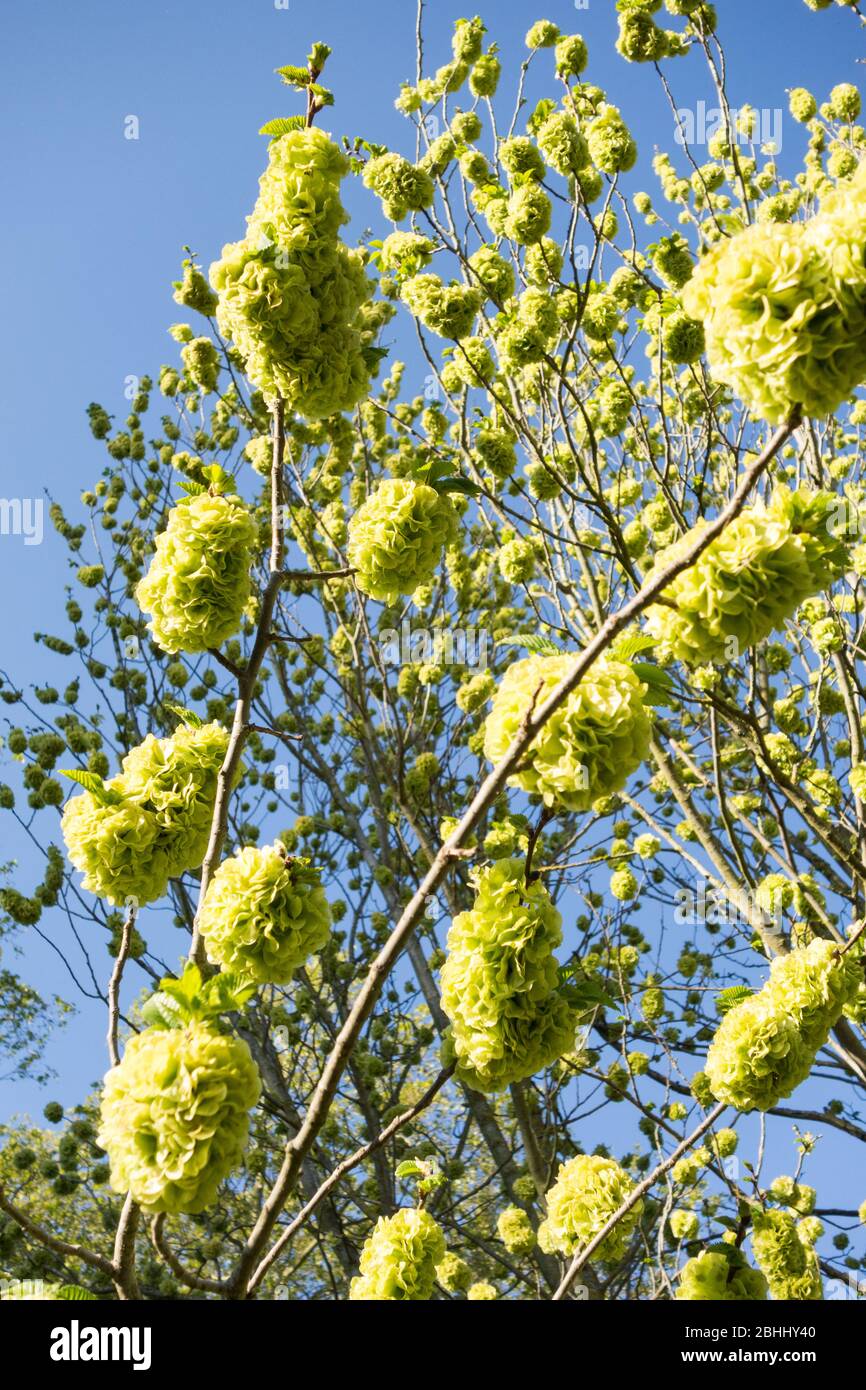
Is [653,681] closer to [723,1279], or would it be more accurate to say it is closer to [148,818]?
[148,818]

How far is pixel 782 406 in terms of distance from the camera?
1.79 metres

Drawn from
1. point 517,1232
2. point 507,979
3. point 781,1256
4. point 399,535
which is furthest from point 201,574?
point 517,1232

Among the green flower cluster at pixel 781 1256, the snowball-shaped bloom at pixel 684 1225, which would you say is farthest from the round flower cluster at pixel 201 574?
the snowball-shaped bloom at pixel 684 1225

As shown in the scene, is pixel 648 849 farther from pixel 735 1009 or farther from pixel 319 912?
pixel 319 912

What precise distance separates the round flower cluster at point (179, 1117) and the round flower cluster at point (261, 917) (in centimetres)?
48

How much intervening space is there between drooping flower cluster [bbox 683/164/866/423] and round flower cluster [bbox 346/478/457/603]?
3.80ft

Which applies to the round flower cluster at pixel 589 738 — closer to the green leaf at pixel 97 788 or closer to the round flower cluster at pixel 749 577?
the round flower cluster at pixel 749 577

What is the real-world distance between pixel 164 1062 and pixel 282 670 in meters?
6.23

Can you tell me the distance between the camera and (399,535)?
110 inches

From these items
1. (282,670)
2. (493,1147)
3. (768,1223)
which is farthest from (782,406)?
(282,670)

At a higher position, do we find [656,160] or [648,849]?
[656,160]

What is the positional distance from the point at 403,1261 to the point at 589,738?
1667 millimetres

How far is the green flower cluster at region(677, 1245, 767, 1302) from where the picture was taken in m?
2.91
